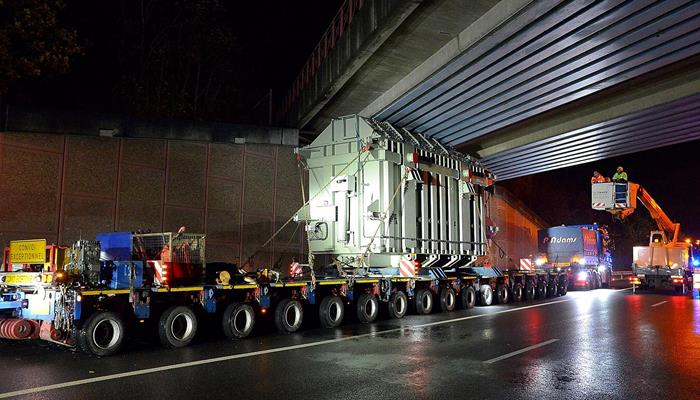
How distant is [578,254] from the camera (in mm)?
27453

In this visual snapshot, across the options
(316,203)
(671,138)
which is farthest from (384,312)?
(671,138)

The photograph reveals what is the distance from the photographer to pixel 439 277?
16297mm

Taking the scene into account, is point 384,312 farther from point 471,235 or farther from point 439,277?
point 471,235

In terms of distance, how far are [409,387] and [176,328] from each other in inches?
193

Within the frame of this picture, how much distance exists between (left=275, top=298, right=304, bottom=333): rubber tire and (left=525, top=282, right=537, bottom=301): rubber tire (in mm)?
12138

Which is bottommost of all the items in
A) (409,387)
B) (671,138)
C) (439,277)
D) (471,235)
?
(409,387)

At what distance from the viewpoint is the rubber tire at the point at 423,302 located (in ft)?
50.8

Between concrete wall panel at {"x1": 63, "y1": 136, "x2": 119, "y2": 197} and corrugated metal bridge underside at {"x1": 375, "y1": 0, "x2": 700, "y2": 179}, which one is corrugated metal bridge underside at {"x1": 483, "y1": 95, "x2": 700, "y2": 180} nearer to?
corrugated metal bridge underside at {"x1": 375, "y1": 0, "x2": 700, "y2": 179}

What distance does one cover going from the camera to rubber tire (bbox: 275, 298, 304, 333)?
11.5 meters

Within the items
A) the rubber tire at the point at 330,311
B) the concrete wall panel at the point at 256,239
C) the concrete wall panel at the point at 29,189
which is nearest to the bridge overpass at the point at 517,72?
the concrete wall panel at the point at 256,239

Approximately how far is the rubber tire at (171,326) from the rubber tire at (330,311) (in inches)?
132

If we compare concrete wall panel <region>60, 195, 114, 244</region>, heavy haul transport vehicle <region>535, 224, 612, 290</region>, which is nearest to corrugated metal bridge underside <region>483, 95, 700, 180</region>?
heavy haul transport vehicle <region>535, 224, 612, 290</region>

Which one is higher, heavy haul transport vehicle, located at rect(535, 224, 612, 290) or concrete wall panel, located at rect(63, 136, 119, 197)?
concrete wall panel, located at rect(63, 136, 119, 197)

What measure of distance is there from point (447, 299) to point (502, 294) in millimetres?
3804
